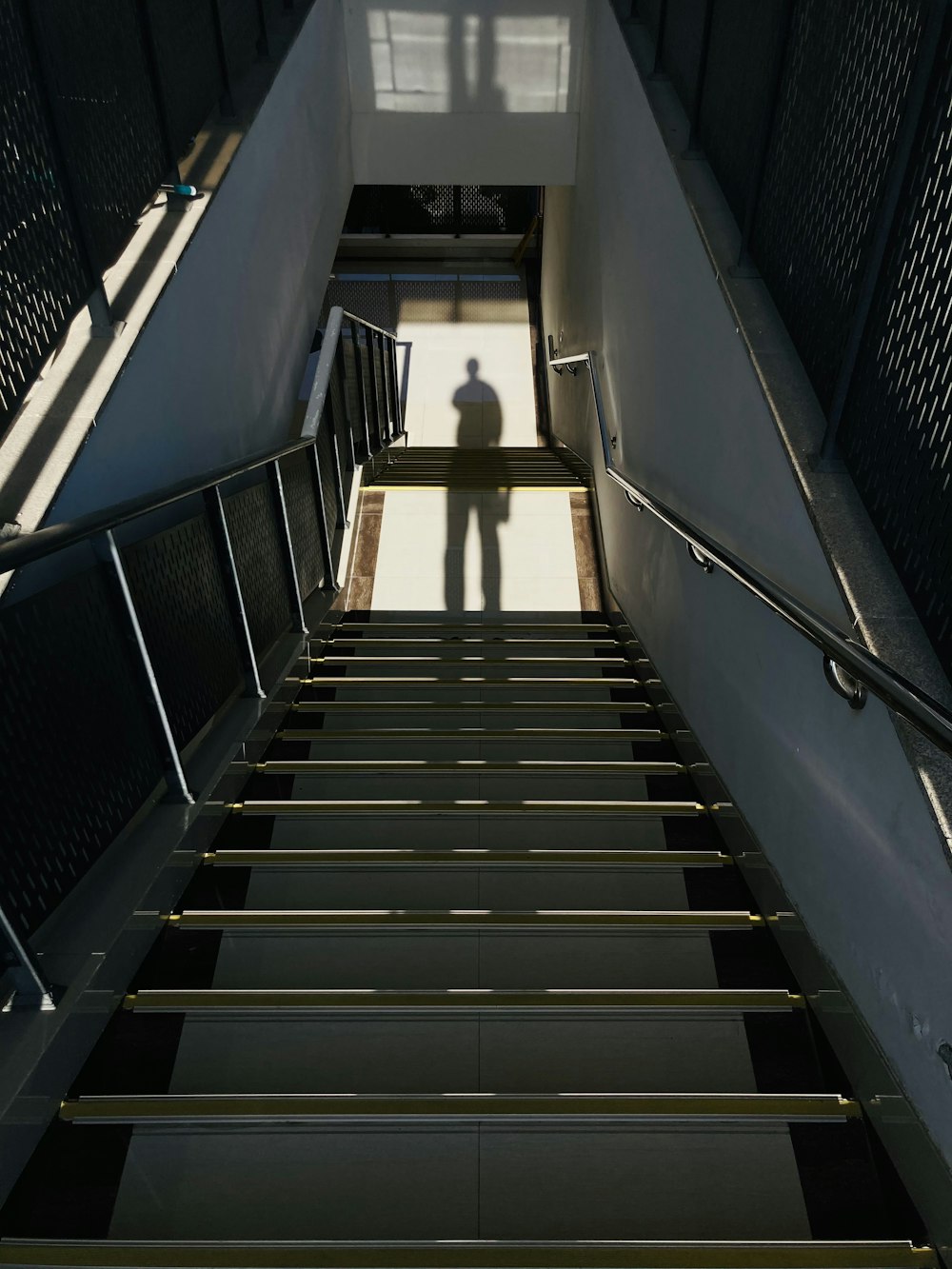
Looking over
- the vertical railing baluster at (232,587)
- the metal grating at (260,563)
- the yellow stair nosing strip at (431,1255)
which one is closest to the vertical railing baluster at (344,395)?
the metal grating at (260,563)

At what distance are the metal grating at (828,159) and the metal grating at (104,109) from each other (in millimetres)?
2062

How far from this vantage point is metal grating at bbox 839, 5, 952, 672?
1576 mm

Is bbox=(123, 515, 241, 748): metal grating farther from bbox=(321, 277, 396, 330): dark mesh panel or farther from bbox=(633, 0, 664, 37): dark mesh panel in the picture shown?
bbox=(321, 277, 396, 330): dark mesh panel

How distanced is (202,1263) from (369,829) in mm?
1288

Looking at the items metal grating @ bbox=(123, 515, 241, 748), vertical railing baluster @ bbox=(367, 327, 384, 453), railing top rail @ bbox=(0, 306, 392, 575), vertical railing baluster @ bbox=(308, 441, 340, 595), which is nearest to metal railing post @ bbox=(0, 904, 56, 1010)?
railing top rail @ bbox=(0, 306, 392, 575)

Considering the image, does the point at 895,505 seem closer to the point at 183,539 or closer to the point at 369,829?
the point at 369,829

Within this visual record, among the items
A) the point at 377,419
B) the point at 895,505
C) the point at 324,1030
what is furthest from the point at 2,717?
the point at 377,419

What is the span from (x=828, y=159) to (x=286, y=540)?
2.42 meters

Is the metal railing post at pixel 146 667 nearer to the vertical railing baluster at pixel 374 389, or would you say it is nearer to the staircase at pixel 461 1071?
the staircase at pixel 461 1071

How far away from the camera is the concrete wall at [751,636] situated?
5.04 ft

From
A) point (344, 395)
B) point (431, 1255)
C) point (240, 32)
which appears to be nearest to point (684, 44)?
point (240, 32)

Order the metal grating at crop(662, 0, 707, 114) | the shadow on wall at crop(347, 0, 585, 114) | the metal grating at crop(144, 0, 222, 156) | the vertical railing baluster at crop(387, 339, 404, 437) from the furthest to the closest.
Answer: the vertical railing baluster at crop(387, 339, 404, 437)
the shadow on wall at crop(347, 0, 585, 114)
the metal grating at crop(662, 0, 707, 114)
the metal grating at crop(144, 0, 222, 156)

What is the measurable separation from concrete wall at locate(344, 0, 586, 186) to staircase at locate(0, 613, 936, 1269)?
7.26m

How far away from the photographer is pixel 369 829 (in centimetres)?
249
